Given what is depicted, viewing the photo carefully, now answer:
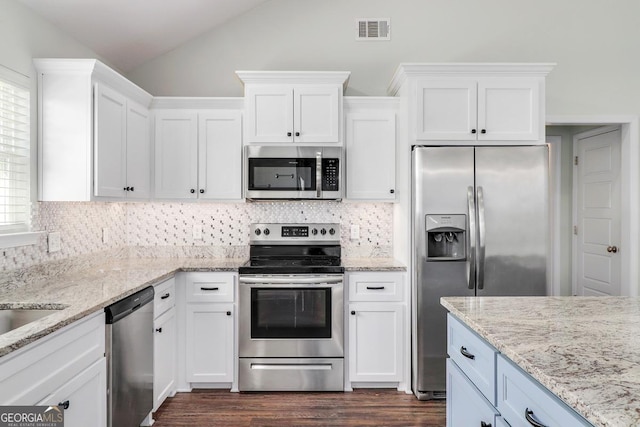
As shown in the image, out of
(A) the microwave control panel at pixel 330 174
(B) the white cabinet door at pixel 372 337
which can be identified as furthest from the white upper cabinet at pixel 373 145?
(B) the white cabinet door at pixel 372 337

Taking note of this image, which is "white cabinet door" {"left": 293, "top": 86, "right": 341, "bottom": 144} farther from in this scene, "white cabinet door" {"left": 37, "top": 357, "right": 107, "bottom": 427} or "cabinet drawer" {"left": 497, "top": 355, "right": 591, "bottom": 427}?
"cabinet drawer" {"left": 497, "top": 355, "right": 591, "bottom": 427}

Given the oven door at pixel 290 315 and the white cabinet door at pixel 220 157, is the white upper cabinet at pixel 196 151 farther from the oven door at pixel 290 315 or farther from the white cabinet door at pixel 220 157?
the oven door at pixel 290 315

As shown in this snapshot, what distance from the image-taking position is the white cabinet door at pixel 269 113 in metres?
3.14

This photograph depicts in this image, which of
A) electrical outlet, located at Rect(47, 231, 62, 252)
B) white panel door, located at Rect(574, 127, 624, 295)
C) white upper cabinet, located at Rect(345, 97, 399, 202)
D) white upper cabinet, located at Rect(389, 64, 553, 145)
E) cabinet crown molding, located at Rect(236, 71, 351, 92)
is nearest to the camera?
electrical outlet, located at Rect(47, 231, 62, 252)

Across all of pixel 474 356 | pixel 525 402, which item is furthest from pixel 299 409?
pixel 525 402

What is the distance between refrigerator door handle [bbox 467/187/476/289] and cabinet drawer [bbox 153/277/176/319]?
84.3 inches

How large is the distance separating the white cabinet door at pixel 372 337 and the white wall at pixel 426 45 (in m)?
1.95

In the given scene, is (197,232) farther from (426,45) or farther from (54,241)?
(426,45)

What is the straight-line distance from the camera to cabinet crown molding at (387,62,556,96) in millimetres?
2889

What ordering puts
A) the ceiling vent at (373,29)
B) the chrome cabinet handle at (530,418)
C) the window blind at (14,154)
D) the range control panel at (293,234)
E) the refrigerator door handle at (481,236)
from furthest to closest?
the ceiling vent at (373,29)
the range control panel at (293,234)
the refrigerator door handle at (481,236)
the window blind at (14,154)
the chrome cabinet handle at (530,418)

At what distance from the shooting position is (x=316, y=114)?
3.16m

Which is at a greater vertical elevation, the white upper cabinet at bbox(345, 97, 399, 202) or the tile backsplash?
the white upper cabinet at bbox(345, 97, 399, 202)

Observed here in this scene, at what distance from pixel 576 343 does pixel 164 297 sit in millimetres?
2393

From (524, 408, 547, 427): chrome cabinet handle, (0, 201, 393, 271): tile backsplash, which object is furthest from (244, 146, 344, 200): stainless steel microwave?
(524, 408, 547, 427): chrome cabinet handle
